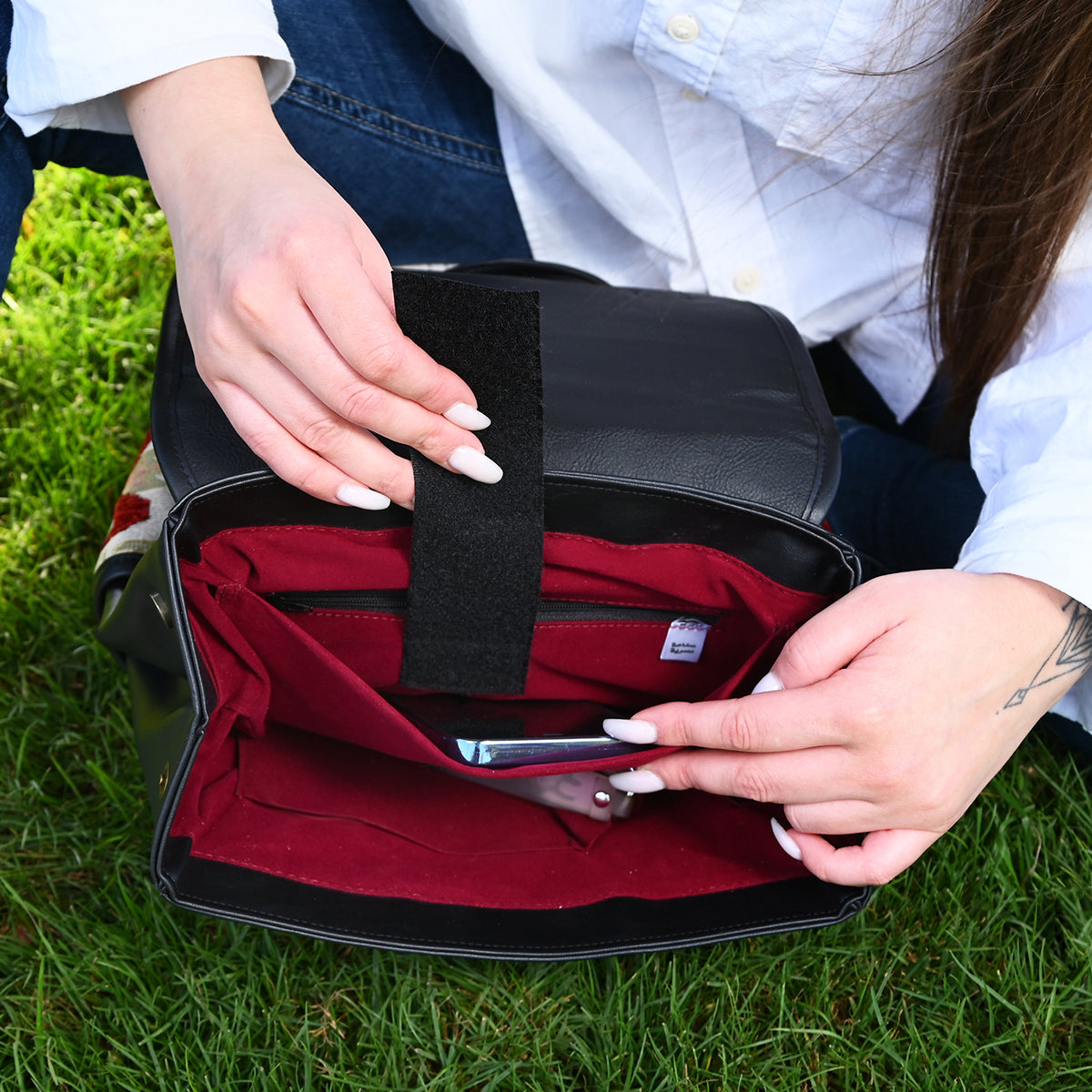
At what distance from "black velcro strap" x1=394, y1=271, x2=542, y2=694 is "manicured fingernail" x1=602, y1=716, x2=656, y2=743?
16cm

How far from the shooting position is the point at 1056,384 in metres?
1.19

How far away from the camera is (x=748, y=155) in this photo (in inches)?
55.1

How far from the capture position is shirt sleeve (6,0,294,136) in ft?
3.46

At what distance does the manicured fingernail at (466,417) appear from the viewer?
99 cm

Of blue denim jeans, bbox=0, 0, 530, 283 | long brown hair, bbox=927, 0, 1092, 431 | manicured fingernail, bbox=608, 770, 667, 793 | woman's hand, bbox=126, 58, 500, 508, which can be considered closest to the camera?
woman's hand, bbox=126, 58, 500, 508

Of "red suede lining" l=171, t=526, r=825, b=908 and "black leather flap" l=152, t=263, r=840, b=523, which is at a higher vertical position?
"black leather flap" l=152, t=263, r=840, b=523

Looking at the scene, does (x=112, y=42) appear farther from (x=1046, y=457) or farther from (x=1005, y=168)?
(x=1046, y=457)

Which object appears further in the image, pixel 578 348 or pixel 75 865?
pixel 75 865

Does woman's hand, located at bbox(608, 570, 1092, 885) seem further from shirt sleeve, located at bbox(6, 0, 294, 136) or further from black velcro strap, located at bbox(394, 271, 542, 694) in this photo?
shirt sleeve, located at bbox(6, 0, 294, 136)

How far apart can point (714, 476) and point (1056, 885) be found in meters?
0.76

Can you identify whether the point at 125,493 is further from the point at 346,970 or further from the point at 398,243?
the point at 346,970

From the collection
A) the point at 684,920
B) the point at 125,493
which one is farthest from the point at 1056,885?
the point at 125,493

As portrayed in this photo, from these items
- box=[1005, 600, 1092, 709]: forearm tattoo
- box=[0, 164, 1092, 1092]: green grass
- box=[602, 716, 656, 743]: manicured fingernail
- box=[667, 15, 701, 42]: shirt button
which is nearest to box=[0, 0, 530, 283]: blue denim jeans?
box=[667, 15, 701, 42]: shirt button

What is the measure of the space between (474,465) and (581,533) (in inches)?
7.1
